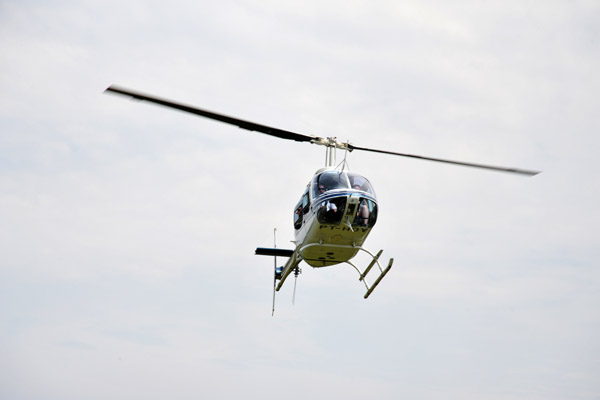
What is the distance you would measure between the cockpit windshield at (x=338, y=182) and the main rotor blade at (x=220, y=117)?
181cm

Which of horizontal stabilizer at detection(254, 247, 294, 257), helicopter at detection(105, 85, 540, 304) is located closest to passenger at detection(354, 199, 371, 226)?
helicopter at detection(105, 85, 540, 304)

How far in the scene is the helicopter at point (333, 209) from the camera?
28.2 m

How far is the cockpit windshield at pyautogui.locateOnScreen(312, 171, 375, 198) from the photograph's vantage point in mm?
28984

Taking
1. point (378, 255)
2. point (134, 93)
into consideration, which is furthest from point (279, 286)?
point (134, 93)

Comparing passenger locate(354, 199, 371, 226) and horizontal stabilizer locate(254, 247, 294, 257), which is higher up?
horizontal stabilizer locate(254, 247, 294, 257)

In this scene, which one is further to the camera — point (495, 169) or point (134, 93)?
point (495, 169)

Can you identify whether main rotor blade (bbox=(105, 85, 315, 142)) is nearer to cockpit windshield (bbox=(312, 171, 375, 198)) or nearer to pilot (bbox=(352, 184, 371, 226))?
cockpit windshield (bbox=(312, 171, 375, 198))

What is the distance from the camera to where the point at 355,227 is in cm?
2872

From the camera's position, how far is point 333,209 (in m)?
28.2

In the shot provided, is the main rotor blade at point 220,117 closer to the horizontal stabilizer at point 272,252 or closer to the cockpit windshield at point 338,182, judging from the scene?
the cockpit windshield at point 338,182

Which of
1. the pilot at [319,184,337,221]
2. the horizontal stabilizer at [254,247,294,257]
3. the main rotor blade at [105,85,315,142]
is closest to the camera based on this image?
the main rotor blade at [105,85,315,142]

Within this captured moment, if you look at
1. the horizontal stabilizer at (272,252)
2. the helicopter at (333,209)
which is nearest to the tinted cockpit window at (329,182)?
the helicopter at (333,209)

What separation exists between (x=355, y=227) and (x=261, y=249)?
6125mm

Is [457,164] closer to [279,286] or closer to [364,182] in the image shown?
[364,182]
